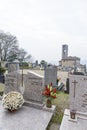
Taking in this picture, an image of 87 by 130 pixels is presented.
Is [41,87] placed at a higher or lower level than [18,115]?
higher

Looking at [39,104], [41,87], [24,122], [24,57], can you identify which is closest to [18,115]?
[24,122]

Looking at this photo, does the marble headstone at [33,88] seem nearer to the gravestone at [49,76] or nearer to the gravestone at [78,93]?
the gravestone at [78,93]

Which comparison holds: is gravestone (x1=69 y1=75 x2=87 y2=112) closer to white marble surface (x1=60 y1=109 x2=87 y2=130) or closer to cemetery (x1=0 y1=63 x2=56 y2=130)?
white marble surface (x1=60 y1=109 x2=87 y2=130)

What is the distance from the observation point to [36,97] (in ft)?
15.8

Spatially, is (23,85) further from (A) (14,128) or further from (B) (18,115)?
(A) (14,128)

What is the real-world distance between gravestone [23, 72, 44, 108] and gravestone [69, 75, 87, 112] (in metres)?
1.22

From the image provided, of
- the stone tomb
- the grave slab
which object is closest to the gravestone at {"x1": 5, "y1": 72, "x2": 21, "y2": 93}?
the grave slab

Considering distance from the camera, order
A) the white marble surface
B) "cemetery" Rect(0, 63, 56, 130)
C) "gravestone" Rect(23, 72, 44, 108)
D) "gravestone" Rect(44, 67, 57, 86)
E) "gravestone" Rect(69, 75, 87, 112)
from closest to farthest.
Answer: the white marble surface, "cemetery" Rect(0, 63, 56, 130), "gravestone" Rect(69, 75, 87, 112), "gravestone" Rect(23, 72, 44, 108), "gravestone" Rect(44, 67, 57, 86)

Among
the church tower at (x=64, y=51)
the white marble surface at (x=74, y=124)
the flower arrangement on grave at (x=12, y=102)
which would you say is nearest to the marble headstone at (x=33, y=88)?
the flower arrangement on grave at (x=12, y=102)

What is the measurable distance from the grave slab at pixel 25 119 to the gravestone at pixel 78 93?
880 mm

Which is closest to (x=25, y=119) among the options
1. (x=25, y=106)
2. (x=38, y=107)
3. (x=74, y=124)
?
(x=38, y=107)

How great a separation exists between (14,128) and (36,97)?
1598 mm

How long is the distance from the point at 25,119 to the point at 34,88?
128cm

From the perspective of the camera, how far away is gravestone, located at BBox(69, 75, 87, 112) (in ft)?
12.8
